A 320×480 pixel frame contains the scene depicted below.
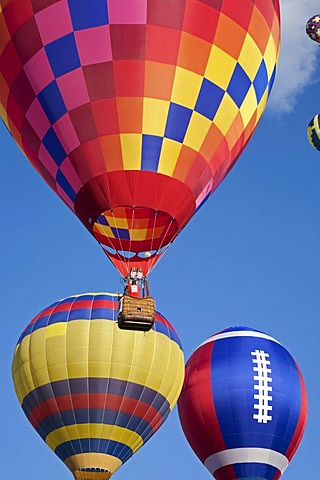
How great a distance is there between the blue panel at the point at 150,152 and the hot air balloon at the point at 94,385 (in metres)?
6.51

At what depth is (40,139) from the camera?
15.0 m

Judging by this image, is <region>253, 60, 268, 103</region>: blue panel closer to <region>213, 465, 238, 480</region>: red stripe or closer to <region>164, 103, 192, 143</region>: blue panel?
<region>164, 103, 192, 143</region>: blue panel

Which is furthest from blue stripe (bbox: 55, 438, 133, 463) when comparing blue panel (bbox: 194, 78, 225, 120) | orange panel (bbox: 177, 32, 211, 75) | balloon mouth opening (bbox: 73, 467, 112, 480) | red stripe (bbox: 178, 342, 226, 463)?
orange panel (bbox: 177, 32, 211, 75)

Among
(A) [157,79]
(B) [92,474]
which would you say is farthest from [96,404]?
(A) [157,79]

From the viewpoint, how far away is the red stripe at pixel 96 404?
65.6 ft

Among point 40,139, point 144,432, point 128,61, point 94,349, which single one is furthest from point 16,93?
point 144,432

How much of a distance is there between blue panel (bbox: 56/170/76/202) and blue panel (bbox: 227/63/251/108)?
2372 mm

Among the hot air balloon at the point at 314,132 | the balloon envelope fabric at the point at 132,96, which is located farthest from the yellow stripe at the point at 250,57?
the hot air balloon at the point at 314,132

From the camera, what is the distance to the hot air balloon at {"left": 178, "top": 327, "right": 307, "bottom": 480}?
20.8 metres

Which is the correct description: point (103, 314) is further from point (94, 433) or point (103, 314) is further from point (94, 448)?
point (94, 448)

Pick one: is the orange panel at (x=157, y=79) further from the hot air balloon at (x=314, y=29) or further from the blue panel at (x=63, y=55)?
the hot air balloon at (x=314, y=29)

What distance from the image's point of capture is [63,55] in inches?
568

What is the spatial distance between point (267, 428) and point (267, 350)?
161 cm

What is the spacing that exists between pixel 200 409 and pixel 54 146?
318 inches
